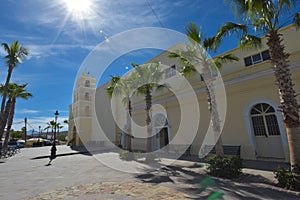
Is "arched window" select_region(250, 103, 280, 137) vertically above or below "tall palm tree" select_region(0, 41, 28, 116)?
below

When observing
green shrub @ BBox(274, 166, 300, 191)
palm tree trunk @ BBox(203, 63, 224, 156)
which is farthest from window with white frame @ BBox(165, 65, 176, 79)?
green shrub @ BBox(274, 166, 300, 191)

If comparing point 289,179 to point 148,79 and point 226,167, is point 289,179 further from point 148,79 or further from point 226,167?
point 148,79

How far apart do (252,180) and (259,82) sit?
20.3 feet

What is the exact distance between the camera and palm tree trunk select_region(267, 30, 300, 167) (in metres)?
5.21

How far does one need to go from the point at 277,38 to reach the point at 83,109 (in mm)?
30604

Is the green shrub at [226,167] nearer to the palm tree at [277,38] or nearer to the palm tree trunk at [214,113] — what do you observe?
the palm tree trunk at [214,113]

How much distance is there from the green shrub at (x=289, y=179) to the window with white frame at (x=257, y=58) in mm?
7935

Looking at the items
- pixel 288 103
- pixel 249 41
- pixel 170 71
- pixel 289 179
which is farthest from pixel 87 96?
pixel 289 179

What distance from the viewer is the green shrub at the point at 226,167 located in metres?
6.66

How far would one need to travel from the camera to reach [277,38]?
600cm

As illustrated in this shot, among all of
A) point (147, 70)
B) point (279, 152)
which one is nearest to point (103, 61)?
point (147, 70)

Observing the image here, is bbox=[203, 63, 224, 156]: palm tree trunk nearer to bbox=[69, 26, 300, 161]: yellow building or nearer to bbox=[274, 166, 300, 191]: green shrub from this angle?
bbox=[274, 166, 300, 191]: green shrub

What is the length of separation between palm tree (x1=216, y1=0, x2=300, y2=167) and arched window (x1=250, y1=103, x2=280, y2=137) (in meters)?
4.66

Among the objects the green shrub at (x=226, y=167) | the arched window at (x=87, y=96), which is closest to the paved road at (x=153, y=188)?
the green shrub at (x=226, y=167)
